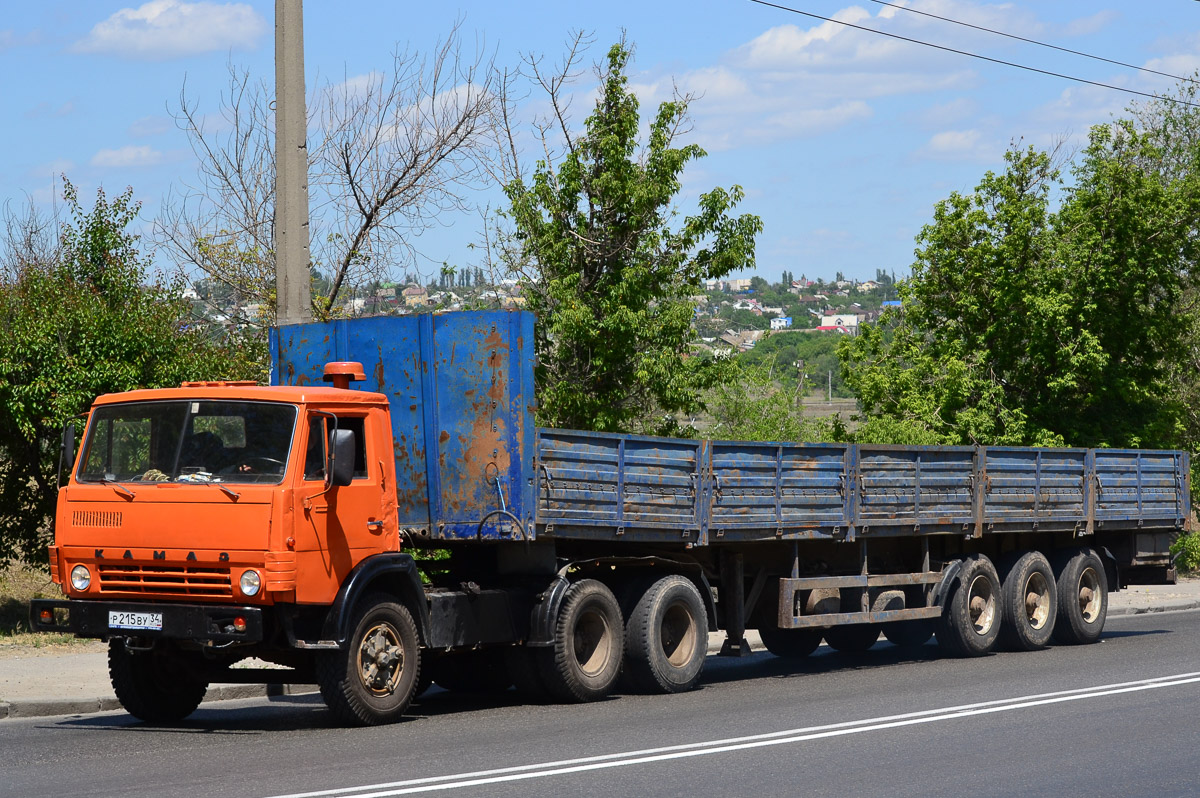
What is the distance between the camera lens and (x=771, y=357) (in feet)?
163

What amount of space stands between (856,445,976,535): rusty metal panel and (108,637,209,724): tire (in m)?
6.75

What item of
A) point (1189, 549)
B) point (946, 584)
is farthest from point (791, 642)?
point (1189, 549)

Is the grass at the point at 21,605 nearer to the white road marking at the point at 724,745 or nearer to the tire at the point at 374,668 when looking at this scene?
the tire at the point at 374,668

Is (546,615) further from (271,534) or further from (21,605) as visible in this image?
(21,605)

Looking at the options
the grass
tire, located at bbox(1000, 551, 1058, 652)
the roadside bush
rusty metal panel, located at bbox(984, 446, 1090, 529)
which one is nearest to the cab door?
the grass

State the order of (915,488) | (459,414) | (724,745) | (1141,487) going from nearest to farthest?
(724,745), (459,414), (915,488), (1141,487)

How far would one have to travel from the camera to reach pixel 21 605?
729 inches

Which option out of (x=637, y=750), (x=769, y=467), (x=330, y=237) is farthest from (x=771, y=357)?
(x=637, y=750)

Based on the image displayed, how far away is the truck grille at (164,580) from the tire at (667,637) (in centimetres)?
392

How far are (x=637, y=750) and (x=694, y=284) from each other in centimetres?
1283

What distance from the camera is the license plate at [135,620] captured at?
9125 mm

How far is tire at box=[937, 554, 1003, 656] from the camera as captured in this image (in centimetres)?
→ 1509

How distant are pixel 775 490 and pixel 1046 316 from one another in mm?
14159

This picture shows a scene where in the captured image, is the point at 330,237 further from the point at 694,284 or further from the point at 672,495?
the point at 672,495
